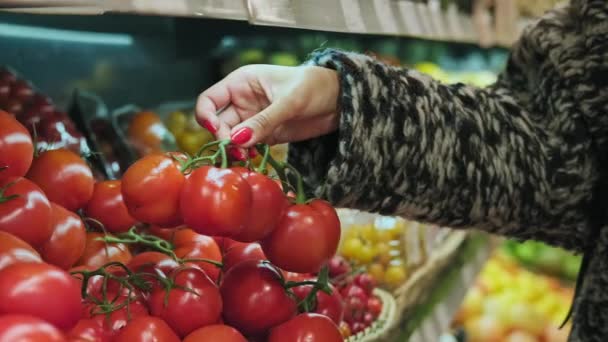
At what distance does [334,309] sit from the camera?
88cm

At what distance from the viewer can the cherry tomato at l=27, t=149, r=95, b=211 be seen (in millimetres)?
814

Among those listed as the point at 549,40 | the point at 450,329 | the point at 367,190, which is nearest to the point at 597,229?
the point at 549,40

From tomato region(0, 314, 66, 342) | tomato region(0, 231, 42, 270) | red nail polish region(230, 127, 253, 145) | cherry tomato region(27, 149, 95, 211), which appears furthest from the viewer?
cherry tomato region(27, 149, 95, 211)

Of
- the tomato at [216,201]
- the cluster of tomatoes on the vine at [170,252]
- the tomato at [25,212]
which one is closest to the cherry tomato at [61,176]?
the cluster of tomatoes on the vine at [170,252]

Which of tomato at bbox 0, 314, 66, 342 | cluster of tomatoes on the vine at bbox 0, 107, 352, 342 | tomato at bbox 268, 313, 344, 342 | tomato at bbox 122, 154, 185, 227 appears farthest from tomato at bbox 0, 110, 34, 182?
tomato at bbox 268, 313, 344, 342

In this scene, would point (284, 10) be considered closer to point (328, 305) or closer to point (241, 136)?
point (241, 136)

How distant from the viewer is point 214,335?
→ 67 cm

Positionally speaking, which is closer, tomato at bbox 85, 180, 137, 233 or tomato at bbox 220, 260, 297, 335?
tomato at bbox 220, 260, 297, 335

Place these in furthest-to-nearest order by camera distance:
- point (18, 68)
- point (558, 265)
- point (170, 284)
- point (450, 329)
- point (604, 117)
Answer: point (558, 265) → point (450, 329) → point (18, 68) → point (604, 117) → point (170, 284)

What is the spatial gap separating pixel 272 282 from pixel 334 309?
0.16 m

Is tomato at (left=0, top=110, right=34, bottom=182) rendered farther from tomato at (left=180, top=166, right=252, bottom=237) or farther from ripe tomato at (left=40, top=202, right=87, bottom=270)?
tomato at (left=180, top=166, right=252, bottom=237)

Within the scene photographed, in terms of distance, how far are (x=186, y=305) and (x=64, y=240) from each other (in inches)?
7.2

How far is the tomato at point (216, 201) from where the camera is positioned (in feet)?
2.16

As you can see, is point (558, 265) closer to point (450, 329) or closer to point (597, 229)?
point (450, 329)
